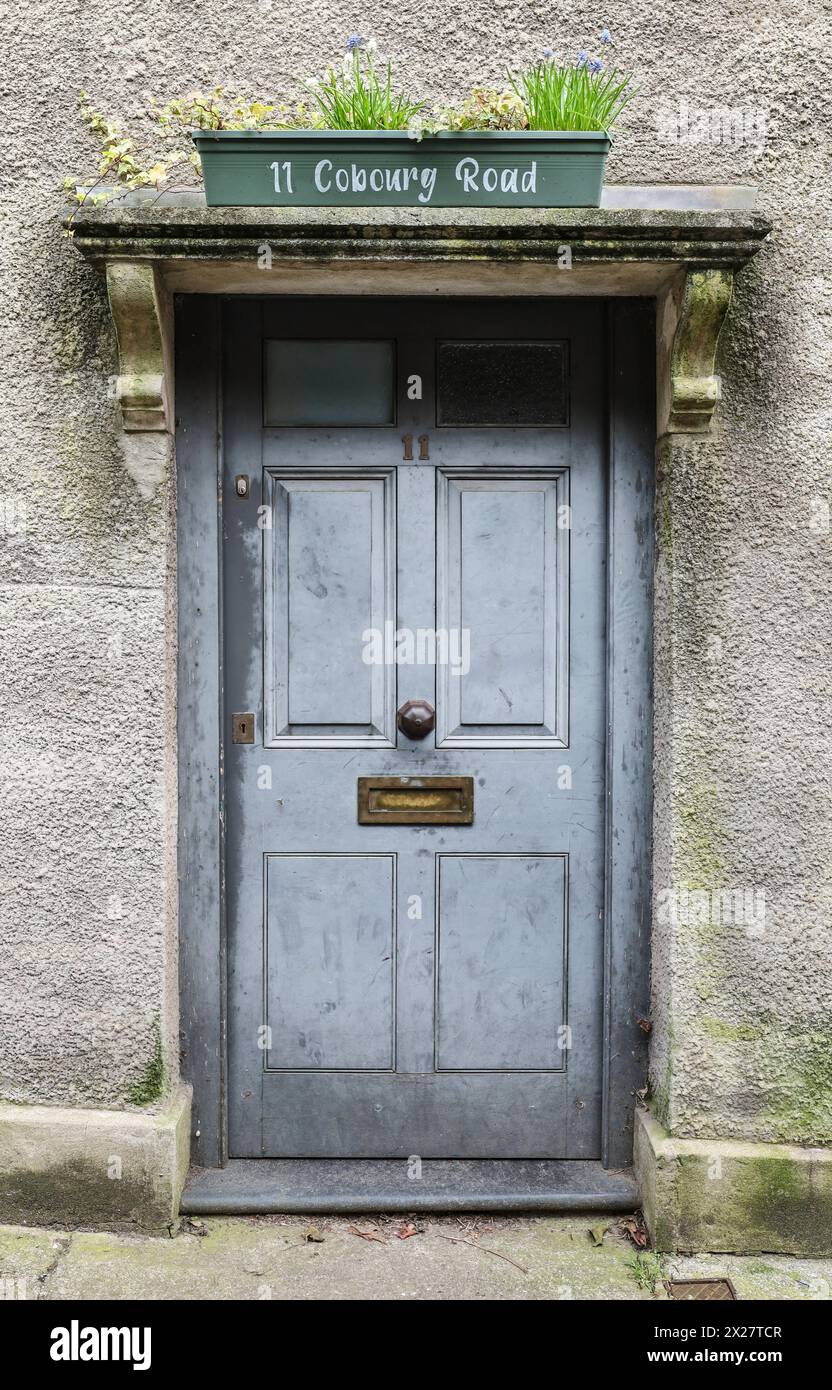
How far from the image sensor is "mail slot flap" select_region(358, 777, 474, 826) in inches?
113

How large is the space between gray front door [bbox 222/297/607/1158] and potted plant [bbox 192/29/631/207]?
0.42 meters

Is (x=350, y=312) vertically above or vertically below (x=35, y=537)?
above

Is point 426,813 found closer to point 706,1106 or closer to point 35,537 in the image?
point 706,1106

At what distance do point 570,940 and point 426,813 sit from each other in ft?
1.92

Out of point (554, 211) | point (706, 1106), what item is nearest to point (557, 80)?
point (554, 211)

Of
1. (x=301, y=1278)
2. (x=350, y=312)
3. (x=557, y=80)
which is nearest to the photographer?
(x=557, y=80)

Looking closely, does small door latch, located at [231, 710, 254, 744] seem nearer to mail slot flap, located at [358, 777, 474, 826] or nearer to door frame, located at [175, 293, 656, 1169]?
door frame, located at [175, 293, 656, 1169]

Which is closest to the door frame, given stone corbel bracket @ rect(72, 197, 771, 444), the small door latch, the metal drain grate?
the small door latch

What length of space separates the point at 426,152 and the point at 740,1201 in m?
2.93

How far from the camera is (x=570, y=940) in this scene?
9.50 ft

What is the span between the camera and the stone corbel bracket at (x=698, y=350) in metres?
2.52

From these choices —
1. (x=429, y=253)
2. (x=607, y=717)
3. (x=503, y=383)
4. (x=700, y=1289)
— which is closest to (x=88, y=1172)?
(x=700, y=1289)

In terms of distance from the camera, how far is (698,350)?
2.59 meters

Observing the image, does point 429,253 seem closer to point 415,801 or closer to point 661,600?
point 661,600
